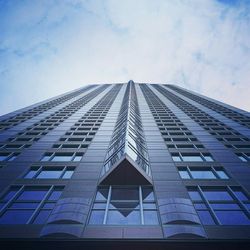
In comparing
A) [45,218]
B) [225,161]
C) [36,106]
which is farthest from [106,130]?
[36,106]

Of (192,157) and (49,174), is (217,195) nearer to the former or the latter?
(192,157)

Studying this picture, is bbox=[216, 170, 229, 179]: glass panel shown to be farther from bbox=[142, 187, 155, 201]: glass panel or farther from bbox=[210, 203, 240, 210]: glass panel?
bbox=[142, 187, 155, 201]: glass panel

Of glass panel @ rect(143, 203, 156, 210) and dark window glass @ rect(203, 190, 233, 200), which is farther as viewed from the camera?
dark window glass @ rect(203, 190, 233, 200)

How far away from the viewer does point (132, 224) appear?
12.4 meters

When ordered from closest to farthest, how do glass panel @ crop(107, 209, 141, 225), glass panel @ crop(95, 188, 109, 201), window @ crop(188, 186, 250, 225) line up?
glass panel @ crop(107, 209, 141, 225)
window @ crop(188, 186, 250, 225)
glass panel @ crop(95, 188, 109, 201)

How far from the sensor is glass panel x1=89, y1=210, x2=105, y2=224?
1288cm

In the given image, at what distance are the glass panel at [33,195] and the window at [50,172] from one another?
204cm

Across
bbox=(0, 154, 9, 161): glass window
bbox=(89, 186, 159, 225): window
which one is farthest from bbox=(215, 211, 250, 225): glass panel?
bbox=(0, 154, 9, 161): glass window

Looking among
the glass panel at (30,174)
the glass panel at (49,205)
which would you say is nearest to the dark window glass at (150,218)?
the glass panel at (49,205)

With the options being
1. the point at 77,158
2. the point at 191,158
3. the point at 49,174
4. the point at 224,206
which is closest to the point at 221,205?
the point at 224,206

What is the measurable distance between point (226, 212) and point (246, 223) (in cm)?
128

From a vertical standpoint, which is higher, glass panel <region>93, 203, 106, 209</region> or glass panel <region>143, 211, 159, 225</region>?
glass panel <region>93, 203, 106, 209</region>

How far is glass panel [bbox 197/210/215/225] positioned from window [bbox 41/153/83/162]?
12077 mm

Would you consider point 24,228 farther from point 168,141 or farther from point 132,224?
point 168,141
